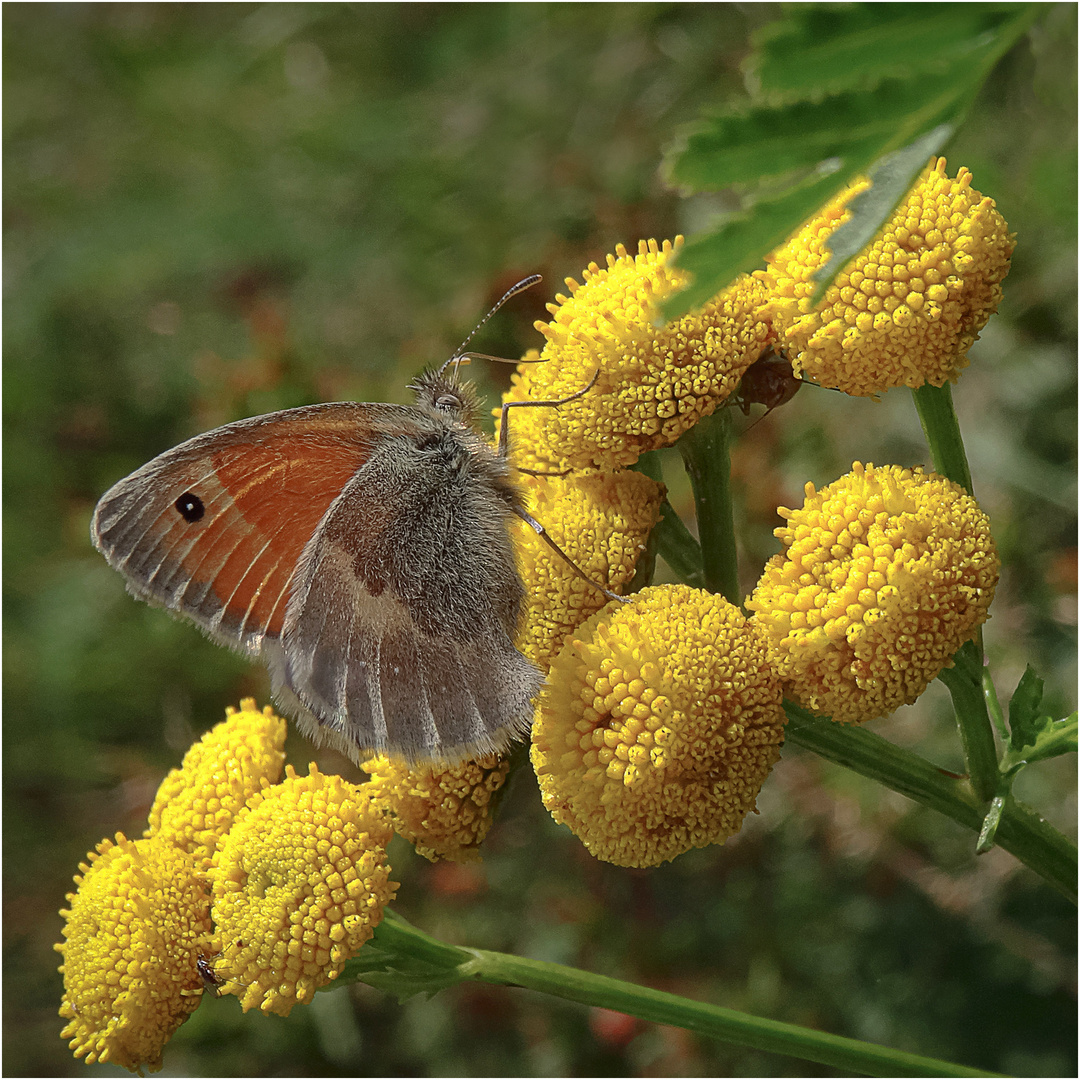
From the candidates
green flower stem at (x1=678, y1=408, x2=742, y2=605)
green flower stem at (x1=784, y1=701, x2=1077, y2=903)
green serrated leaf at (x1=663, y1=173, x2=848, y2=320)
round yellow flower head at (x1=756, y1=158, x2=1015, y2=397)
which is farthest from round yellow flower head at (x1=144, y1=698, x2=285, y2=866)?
green serrated leaf at (x1=663, y1=173, x2=848, y2=320)

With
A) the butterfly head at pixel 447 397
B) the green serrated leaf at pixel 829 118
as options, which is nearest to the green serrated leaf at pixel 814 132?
the green serrated leaf at pixel 829 118

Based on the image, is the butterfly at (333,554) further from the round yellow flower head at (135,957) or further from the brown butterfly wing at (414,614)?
the round yellow flower head at (135,957)

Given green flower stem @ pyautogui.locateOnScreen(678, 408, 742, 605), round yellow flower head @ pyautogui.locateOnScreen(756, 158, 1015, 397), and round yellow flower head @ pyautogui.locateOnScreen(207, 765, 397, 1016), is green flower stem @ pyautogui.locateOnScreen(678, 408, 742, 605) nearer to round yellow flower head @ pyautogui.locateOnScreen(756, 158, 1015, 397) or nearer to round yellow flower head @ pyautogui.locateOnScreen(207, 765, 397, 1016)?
round yellow flower head @ pyautogui.locateOnScreen(756, 158, 1015, 397)

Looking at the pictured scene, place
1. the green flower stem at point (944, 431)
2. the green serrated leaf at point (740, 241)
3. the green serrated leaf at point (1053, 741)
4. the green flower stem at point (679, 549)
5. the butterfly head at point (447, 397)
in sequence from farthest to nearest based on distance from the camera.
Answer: the butterfly head at point (447, 397)
the green flower stem at point (679, 549)
the green flower stem at point (944, 431)
the green serrated leaf at point (1053, 741)
the green serrated leaf at point (740, 241)

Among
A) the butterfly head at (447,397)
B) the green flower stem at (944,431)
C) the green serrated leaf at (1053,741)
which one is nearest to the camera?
the green serrated leaf at (1053,741)

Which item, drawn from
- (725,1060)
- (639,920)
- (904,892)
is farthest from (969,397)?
(725,1060)

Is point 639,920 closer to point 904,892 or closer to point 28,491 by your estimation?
point 904,892
